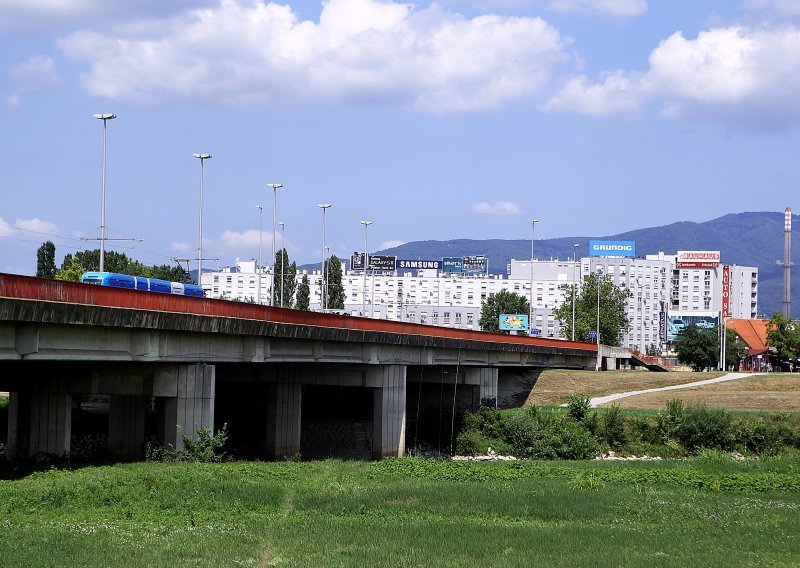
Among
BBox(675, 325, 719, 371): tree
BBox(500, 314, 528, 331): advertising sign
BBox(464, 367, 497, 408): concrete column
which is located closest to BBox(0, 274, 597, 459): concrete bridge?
BBox(464, 367, 497, 408): concrete column

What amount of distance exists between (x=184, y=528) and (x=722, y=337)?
417 ft

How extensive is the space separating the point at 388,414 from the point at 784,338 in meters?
97.2

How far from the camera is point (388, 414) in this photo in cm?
6431

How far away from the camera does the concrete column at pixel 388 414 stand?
63875mm

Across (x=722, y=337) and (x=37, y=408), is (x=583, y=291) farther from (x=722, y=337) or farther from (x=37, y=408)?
(x=37, y=408)

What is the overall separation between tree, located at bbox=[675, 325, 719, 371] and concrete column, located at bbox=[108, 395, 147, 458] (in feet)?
345

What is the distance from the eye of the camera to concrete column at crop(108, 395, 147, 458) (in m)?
54.6

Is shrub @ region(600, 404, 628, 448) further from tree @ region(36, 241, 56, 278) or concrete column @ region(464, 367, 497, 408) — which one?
tree @ region(36, 241, 56, 278)

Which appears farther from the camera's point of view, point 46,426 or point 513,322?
point 513,322

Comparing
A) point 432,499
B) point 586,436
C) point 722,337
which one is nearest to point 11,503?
point 432,499

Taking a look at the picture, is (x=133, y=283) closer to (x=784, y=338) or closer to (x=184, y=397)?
(x=184, y=397)

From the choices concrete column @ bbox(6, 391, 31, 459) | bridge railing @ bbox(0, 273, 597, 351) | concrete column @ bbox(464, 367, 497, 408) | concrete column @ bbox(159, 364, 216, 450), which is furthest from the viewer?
concrete column @ bbox(464, 367, 497, 408)

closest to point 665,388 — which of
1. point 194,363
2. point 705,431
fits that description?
point 705,431

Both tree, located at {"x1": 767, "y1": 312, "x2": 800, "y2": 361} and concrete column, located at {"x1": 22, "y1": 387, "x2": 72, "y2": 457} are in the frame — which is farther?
tree, located at {"x1": 767, "y1": 312, "x2": 800, "y2": 361}
